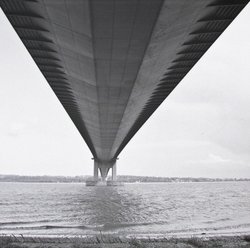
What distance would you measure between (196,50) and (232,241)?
10870 millimetres

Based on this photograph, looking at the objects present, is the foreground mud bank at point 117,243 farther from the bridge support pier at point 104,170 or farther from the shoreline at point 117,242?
the bridge support pier at point 104,170

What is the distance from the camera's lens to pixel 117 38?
1552 cm

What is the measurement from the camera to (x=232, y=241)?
14.4 metres

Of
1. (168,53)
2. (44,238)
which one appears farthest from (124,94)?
(44,238)

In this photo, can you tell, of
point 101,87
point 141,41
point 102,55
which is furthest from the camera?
point 101,87

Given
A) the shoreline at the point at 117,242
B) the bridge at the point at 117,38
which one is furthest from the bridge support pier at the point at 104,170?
the shoreline at the point at 117,242

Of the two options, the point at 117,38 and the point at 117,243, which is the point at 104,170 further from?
the point at 117,243

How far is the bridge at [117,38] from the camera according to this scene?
13.1m

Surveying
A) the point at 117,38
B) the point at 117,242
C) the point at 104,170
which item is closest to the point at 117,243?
the point at 117,242

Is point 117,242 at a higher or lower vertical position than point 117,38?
lower

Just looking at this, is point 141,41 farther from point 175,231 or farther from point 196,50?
point 175,231

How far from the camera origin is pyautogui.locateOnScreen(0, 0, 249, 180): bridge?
43.1 ft

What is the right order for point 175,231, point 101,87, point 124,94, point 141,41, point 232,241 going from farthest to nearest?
point 124,94
point 101,87
point 175,231
point 141,41
point 232,241

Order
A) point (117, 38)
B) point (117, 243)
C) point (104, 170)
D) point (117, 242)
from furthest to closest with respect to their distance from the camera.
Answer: point (104, 170) → point (117, 38) → point (117, 242) → point (117, 243)
